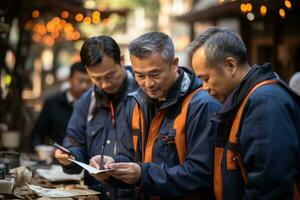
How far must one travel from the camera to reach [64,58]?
1142 inches

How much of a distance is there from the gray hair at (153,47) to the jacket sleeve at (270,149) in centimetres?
93

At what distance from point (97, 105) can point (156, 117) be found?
116cm

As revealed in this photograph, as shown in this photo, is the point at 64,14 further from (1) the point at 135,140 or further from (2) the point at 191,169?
(2) the point at 191,169

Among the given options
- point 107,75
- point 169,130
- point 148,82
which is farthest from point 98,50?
point 169,130

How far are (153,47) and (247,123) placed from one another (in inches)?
38.8

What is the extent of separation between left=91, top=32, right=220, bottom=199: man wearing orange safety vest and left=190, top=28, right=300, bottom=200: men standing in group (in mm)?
219

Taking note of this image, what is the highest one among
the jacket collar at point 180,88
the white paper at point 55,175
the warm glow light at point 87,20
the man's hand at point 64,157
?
the warm glow light at point 87,20

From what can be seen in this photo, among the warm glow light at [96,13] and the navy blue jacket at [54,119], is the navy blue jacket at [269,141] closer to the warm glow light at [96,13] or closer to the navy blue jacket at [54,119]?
the navy blue jacket at [54,119]

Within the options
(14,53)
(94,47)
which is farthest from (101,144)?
(14,53)

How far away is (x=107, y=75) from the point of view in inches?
196

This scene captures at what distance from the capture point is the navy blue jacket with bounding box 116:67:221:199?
13.1ft

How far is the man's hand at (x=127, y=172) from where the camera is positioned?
398 centimetres

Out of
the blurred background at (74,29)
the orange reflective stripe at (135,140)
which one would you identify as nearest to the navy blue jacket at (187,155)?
the orange reflective stripe at (135,140)

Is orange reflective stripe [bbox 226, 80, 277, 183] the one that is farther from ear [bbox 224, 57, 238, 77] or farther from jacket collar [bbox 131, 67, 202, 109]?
jacket collar [bbox 131, 67, 202, 109]
